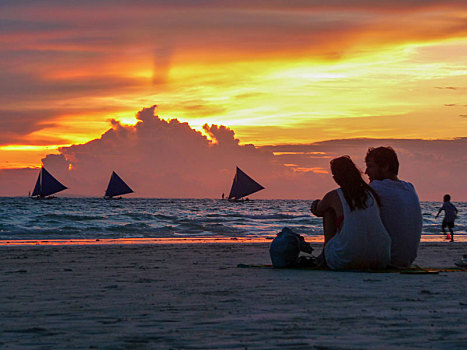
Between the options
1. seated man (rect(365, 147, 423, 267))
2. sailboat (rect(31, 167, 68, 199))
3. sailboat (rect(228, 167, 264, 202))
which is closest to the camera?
seated man (rect(365, 147, 423, 267))

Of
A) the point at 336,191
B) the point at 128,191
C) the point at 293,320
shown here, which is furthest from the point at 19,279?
the point at 128,191

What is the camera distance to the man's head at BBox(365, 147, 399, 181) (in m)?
7.53

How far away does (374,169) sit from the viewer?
7656 mm

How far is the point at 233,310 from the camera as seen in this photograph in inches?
193

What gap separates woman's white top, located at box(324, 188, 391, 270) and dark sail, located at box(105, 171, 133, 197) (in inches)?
4057

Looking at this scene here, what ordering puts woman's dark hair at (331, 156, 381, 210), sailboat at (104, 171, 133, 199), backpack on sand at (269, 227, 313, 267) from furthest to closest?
sailboat at (104, 171, 133, 199), backpack on sand at (269, 227, 313, 267), woman's dark hair at (331, 156, 381, 210)

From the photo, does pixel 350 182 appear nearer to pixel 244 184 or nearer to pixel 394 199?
pixel 394 199

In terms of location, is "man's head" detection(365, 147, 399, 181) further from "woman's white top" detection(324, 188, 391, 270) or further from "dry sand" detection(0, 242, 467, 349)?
"dry sand" detection(0, 242, 467, 349)

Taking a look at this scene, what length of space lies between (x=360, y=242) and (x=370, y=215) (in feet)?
1.10

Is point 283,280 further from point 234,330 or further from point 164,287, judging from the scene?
point 234,330

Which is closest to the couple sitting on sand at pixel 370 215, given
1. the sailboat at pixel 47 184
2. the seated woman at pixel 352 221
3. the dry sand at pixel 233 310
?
the seated woman at pixel 352 221

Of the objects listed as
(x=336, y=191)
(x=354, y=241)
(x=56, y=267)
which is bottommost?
(x=56, y=267)

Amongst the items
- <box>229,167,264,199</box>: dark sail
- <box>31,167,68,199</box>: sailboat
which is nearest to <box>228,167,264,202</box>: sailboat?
<box>229,167,264,199</box>: dark sail

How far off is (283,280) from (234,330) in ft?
9.07
